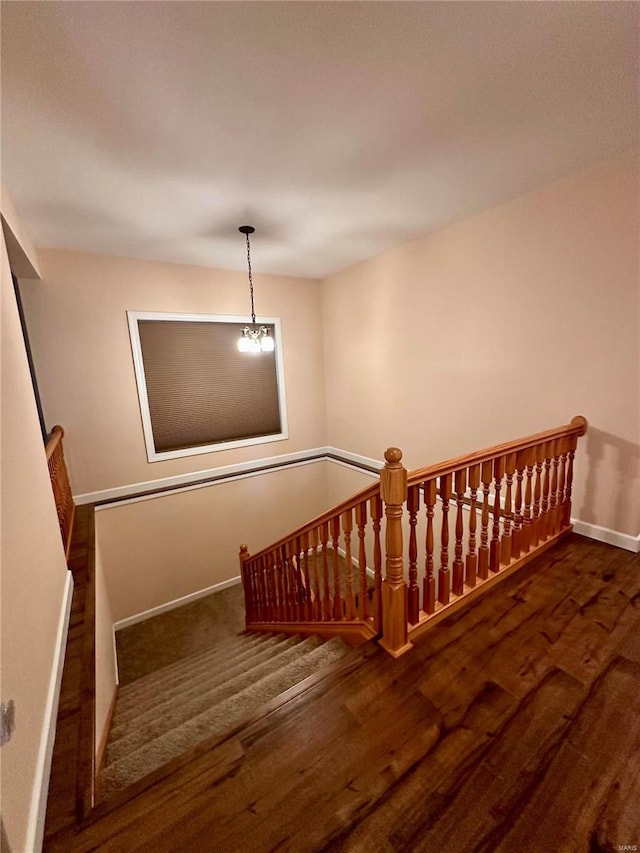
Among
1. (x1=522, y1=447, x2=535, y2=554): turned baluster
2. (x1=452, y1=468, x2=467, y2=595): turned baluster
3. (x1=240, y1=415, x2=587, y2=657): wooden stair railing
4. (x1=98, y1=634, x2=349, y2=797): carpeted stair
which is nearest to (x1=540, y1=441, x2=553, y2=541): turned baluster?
(x1=240, y1=415, x2=587, y2=657): wooden stair railing

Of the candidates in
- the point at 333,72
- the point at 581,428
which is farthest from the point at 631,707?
the point at 333,72

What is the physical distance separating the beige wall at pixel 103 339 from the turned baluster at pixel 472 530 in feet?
9.60

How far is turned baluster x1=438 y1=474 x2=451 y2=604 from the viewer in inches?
62.0

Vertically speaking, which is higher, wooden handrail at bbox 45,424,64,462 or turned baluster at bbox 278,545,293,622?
wooden handrail at bbox 45,424,64,462

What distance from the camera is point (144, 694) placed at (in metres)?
2.29

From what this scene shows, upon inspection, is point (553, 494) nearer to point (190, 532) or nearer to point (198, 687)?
point (198, 687)

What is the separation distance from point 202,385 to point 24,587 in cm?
286

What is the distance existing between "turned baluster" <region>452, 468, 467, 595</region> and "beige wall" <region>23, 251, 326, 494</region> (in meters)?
2.91

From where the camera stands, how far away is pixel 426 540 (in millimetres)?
1543

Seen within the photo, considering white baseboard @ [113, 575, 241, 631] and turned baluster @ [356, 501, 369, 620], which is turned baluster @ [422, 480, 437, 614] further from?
white baseboard @ [113, 575, 241, 631]

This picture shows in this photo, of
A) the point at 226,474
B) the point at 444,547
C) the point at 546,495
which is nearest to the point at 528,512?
the point at 546,495

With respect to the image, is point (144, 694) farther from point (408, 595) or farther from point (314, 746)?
point (408, 595)

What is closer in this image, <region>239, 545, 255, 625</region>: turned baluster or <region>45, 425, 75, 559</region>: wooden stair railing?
<region>45, 425, 75, 559</region>: wooden stair railing

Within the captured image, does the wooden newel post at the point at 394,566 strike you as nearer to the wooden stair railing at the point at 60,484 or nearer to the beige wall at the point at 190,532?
the wooden stair railing at the point at 60,484
